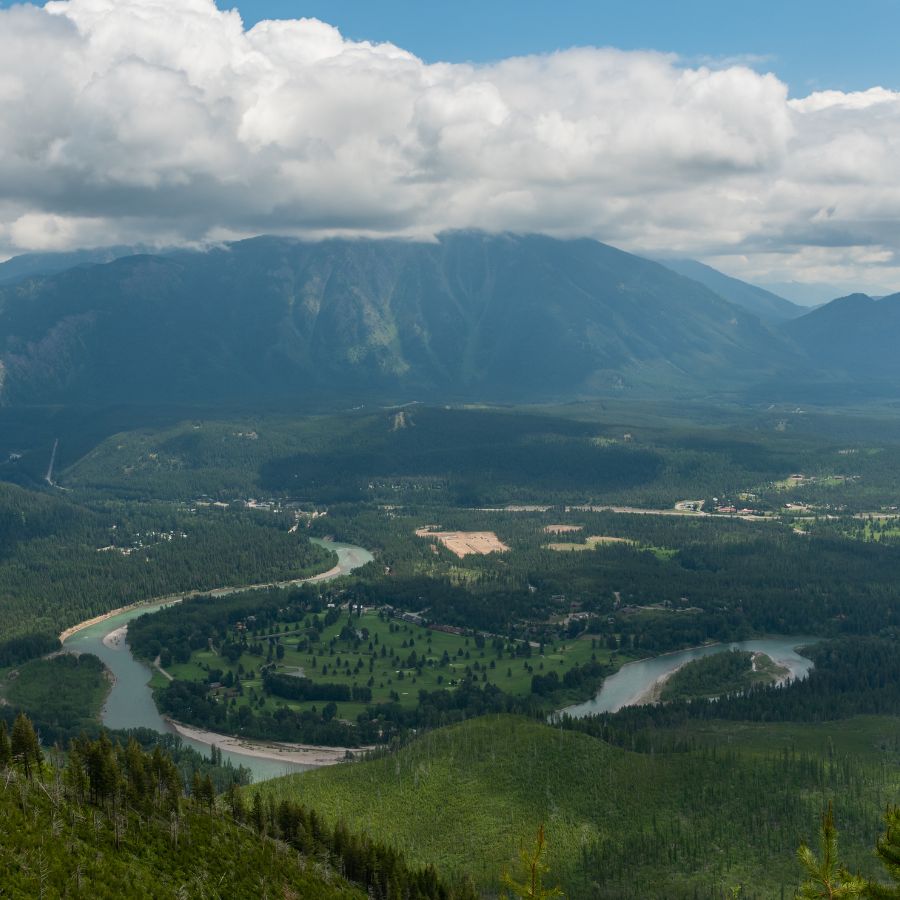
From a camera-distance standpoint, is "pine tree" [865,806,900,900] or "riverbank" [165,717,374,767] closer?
"pine tree" [865,806,900,900]

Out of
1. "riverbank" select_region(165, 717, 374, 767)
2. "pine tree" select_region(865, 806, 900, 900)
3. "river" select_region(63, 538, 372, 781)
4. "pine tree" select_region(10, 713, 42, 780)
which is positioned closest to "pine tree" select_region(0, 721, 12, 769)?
"pine tree" select_region(10, 713, 42, 780)

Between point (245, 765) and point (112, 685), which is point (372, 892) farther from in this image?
point (112, 685)

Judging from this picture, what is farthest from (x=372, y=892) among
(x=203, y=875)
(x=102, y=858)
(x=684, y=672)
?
(x=684, y=672)

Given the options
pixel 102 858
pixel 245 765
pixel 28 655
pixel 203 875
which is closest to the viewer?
pixel 102 858

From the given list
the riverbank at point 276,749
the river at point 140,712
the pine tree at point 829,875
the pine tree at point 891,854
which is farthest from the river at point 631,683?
the pine tree at point 829,875

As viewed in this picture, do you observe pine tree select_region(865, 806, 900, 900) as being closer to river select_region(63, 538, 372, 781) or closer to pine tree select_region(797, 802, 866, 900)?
pine tree select_region(797, 802, 866, 900)
